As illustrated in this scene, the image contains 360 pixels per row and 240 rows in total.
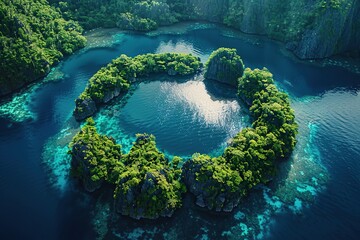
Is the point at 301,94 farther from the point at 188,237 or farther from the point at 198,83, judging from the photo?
the point at 188,237

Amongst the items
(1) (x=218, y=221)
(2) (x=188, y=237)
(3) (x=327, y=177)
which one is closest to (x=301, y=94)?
(3) (x=327, y=177)

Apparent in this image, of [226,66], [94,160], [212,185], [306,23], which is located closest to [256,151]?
[212,185]

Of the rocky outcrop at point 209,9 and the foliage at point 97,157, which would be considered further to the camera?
the rocky outcrop at point 209,9

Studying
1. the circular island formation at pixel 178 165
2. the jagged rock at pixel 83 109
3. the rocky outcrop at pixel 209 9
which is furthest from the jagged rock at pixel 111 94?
the rocky outcrop at pixel 209 9

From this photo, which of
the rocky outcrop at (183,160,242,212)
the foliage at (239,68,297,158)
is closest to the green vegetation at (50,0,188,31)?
the foliage at (239,68,297,158)

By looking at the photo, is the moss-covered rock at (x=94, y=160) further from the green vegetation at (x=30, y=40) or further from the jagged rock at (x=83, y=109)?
the green vegetation at (x=30, y=40)

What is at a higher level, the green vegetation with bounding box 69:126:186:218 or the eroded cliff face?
the eroded cliff face

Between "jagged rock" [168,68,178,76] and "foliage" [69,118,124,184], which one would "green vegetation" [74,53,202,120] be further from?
"foliage" [69,118,124,184]
